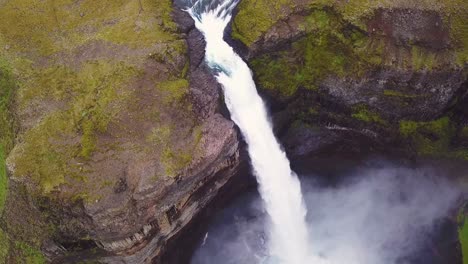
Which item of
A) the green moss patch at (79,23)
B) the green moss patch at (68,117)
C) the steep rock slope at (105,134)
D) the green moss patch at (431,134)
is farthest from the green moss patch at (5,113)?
the green moss patch at (431,134)

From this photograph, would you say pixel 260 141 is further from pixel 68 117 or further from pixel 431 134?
pixel 431 134

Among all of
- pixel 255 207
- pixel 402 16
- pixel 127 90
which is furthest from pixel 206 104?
Answer: pixel 402 16

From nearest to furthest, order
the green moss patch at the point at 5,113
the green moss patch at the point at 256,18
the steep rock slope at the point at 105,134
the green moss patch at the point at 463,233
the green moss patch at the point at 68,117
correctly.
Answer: the steep rock slope at the point at 105,134
the green moss patch at the point at 68,117
the green moss patch at the point at 5,113
the green moss patch at the point at 256,18
the green moss patch at the point at 463,233

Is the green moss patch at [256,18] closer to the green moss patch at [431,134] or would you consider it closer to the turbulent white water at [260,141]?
the turbulent white water at [260,141]

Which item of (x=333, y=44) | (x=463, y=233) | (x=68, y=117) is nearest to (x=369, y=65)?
(x=333, y=44)

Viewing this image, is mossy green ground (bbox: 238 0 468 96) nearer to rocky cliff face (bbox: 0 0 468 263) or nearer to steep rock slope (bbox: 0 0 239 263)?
rocky cliff face (bbox: 0 0 468 263)
